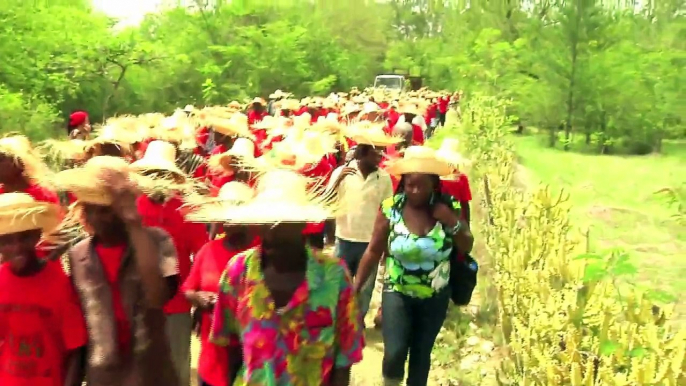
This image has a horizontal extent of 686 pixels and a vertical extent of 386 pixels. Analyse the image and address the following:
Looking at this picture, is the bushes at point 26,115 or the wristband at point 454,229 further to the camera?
the bushes at point 26,115

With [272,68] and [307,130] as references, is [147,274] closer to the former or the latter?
[307,130]

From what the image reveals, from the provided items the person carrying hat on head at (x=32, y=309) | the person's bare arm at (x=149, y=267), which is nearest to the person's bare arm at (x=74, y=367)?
the person carrying hat on head at (x=32, y=309)

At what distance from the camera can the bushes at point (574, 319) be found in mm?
3007

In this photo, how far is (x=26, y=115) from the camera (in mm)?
15078

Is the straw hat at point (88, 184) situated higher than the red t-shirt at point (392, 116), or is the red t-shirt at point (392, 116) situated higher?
the straw hat at point (88, 184)

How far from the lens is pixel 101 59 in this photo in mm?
19969

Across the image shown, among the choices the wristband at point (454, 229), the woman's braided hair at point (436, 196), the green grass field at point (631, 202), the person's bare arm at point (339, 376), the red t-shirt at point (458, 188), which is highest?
the woman's braided hair at point (436, 196)

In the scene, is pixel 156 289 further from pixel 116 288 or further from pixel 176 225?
pixel 176 225

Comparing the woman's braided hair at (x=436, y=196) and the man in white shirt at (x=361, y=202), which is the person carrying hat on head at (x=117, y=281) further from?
the man in white shirt at (x=361, y=202)

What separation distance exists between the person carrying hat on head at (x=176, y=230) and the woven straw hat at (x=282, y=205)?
3.88 feet

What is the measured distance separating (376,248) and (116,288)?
74.2 inches

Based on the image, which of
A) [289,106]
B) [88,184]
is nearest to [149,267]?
[88,184]

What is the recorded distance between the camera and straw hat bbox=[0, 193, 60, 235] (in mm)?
2832

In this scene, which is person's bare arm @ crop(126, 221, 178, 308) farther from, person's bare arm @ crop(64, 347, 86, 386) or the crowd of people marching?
person's bare arm @ crop(64, 347, 86, 386)
